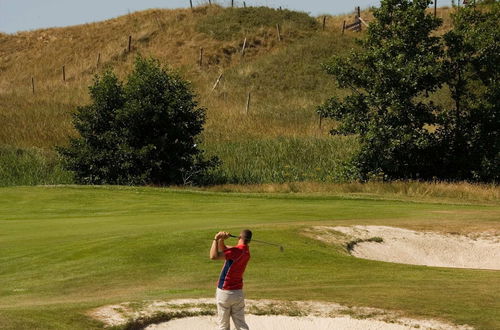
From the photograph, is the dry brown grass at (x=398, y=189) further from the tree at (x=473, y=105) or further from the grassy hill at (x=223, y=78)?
the grassy hill at (x=223, y=78)

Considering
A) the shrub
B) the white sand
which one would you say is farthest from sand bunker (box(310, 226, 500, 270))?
the shrub

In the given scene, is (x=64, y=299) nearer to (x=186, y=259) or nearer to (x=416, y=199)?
(x=186, y=259)

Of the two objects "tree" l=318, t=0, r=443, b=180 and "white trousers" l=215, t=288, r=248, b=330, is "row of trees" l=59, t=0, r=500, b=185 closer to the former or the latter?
"tree" l=318, t=0, r=443, b=180

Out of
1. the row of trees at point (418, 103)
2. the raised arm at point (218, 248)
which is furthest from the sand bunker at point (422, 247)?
the row of trees at point (418, 103)

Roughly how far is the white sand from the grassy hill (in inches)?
1192

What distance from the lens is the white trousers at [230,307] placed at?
44.5 feet

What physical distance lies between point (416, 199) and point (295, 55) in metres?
58.6

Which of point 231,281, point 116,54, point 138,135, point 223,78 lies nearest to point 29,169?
point 138,135

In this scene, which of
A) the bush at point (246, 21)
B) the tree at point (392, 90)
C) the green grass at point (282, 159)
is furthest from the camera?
the bush at point (246, 21)

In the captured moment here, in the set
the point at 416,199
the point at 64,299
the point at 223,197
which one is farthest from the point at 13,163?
the point at 64,299

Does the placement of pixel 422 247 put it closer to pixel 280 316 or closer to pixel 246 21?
pixel 280 316

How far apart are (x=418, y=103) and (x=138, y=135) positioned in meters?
14.1

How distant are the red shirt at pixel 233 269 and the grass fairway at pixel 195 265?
7.87 ft

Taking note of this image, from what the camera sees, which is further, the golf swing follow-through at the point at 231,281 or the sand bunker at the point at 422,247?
the sand bunker at the point at 422,247
